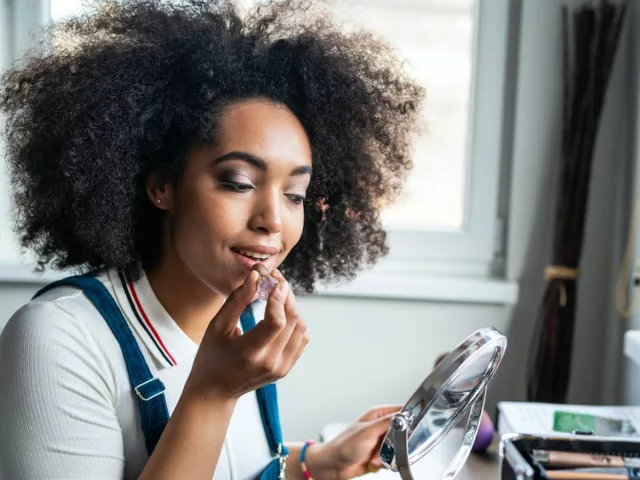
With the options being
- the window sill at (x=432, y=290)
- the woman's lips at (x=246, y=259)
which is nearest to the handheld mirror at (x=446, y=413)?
the woman's lips at (x=246, y=259)

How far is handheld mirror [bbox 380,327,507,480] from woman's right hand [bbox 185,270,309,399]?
0.14m

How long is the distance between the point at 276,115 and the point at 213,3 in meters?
0.18

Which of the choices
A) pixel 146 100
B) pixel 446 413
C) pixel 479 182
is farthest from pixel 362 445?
pixel 479 182

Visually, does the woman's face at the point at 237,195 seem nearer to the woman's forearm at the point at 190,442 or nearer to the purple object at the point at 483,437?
the woman's forearm at the point at 190,442

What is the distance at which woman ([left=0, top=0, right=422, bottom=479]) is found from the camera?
73 cm

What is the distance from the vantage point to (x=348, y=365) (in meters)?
1.68

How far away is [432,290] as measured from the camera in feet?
5.34

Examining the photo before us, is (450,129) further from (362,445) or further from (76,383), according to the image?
(76,383)

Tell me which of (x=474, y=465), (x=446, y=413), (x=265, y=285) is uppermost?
(x=265, y=285)

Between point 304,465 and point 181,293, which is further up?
point 181,293

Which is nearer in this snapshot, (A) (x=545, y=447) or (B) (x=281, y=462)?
(A) (x=545, y=447)

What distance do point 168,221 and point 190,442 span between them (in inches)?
11.5

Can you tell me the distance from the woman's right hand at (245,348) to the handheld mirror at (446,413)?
0.45 feet

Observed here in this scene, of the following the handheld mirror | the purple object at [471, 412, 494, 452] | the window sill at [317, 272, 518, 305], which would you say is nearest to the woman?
the handheld mirror
